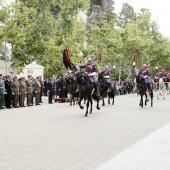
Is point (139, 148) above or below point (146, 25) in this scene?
below

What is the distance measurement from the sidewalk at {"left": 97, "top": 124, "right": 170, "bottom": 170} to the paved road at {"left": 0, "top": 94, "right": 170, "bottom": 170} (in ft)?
0.99

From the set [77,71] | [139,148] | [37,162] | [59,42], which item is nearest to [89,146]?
[139,148]

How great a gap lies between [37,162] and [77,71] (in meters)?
8.78

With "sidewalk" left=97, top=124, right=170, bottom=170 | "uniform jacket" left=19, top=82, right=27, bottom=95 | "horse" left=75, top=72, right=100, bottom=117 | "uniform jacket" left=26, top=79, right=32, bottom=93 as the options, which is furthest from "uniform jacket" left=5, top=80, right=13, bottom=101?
"sidewalk" left=97, top=124, right=170, bottom=170

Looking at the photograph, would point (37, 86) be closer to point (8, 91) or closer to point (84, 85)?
point (8, 91)

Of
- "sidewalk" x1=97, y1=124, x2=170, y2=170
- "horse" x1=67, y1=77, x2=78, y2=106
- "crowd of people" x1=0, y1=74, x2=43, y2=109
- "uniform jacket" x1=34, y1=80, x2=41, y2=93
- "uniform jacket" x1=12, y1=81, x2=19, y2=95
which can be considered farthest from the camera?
"uniform jacket" x1=34, y1=80, x2=41, y2=93

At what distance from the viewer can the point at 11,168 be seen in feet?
23.2

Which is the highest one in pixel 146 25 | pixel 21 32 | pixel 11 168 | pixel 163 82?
pixel 146 25

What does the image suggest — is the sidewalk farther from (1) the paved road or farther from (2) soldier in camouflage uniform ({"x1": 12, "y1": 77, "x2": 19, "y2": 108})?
(2) soldier in camouflage uniform ({"x1": 12, "y1": 77, "x2": 19, "y2": 108})

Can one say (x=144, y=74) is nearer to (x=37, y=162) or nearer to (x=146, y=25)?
(x=37, y=162)

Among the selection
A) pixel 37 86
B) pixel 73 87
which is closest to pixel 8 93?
pixel 37 86

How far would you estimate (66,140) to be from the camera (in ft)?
33.5

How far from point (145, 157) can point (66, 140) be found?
117 inches

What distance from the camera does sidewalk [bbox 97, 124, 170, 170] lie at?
7063 millimetres
